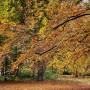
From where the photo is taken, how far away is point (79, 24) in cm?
1327

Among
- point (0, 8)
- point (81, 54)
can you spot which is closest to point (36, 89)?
point (0, 8)

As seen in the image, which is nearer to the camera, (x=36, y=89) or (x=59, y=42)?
(x=59, y=42)

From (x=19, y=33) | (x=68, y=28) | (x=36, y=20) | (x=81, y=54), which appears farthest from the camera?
(x=81, y=54)

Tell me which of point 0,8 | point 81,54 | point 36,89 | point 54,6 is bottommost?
point 36,89

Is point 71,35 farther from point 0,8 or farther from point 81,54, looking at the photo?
point 0,8

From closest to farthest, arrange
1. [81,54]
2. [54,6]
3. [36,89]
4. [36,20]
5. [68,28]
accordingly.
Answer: [54,6] → [36,20] → [68,28] → [81,54] → [36,89]

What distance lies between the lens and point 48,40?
10617 mm

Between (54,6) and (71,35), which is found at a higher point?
(54,6)

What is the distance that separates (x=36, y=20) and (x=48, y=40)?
1.43 metres

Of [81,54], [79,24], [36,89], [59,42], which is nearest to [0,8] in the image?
[36,89]

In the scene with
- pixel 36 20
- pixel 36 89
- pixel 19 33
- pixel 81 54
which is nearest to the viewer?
pixel 19 33

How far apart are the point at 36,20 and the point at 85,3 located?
1.95 meters

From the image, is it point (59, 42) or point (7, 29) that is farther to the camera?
point (59, 42)

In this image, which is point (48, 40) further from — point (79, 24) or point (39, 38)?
point (79, 24)
